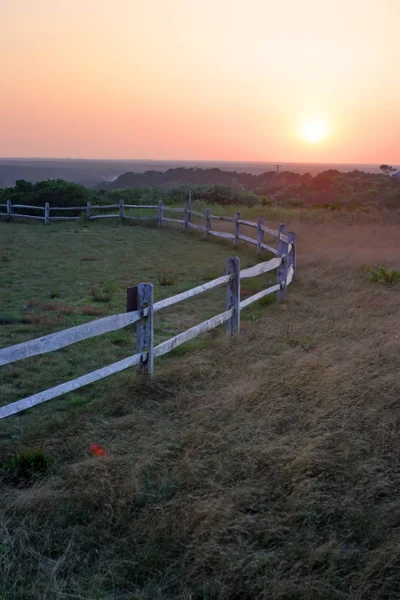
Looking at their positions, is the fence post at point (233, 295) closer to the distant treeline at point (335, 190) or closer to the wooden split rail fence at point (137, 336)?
the wooden split rail fence at point (137, 336)

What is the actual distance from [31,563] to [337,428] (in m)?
2.71

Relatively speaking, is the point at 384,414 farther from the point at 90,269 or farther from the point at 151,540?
the point at 90,269

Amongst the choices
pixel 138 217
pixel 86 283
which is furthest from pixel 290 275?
pixel 138 217

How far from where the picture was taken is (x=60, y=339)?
5.30 meters

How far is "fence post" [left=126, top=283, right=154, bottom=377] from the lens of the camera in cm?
632

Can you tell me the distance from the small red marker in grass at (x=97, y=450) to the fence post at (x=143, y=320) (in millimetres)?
1573

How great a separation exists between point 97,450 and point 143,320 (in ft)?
5.90

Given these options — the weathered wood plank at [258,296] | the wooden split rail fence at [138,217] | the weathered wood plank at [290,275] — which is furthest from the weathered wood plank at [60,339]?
the wooden split rail fence at [138,217]

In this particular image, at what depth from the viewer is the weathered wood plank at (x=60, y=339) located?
4.82 metres

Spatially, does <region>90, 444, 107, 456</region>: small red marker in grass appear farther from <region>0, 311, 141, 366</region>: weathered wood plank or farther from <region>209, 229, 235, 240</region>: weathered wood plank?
<region>209, 229, 235, 240</region>: weathered wood plank

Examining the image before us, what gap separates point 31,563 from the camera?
356 cm

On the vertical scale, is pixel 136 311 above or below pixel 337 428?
above

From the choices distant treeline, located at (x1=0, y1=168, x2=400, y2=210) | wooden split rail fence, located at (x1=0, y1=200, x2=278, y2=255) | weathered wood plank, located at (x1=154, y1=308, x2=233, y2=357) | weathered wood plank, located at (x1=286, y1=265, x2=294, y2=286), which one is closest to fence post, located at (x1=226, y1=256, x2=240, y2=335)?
weathered wood plank, located at (x1=154, y1=308, x2=233, y2=357)

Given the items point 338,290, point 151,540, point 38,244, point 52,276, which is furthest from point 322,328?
point 38,244
